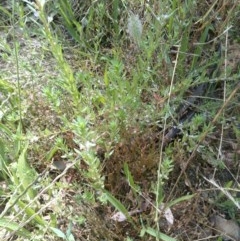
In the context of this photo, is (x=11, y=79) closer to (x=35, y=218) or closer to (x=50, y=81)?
(x=50, y=81)

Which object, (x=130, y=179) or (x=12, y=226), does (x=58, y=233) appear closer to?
(x=12, y=226)

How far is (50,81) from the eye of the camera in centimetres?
159

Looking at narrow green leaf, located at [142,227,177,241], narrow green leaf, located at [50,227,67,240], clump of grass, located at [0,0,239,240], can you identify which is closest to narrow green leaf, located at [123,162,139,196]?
clump of grass, located at [0,0,239,240]

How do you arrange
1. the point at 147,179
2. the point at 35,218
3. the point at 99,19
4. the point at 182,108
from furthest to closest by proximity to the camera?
the point at 99,19 → the point at 182,108 → the point at 147,179 → the point at 35,218

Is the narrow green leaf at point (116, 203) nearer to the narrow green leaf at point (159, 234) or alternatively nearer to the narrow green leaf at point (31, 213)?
the narrow green leaf at point (159, 234)

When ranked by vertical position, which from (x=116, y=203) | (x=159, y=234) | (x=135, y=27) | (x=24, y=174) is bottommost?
(x=159, y=234)

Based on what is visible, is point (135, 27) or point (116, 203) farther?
point (135, 27)

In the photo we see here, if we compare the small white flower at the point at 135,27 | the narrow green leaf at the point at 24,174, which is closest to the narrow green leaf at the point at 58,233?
the narrow green leaf at the point at 24,174

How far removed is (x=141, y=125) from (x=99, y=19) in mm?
535

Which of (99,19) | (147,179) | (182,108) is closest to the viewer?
(147,179)

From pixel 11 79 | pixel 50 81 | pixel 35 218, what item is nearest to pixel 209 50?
pixel 50 81

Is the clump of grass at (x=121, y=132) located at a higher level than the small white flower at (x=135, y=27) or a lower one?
lower

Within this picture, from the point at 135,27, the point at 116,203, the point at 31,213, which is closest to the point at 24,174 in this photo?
the point at 31,213

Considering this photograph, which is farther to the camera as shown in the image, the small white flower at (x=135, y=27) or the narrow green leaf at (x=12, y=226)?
the small white flower at (x=135, y=27)
